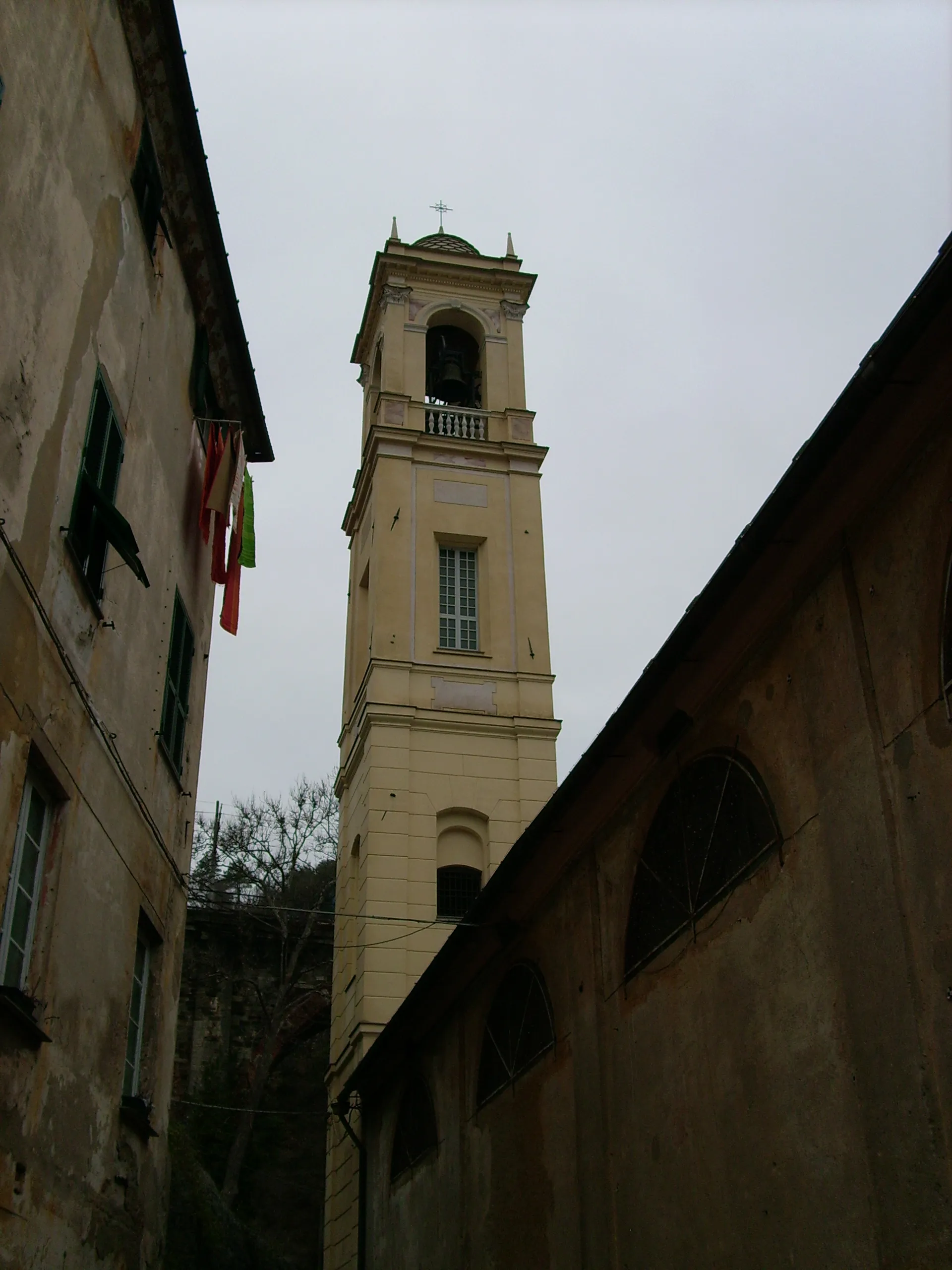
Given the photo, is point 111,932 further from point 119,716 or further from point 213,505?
point 213,505

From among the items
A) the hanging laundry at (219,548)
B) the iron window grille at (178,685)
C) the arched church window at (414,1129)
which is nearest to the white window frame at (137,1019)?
the iron window grille at (178,685)

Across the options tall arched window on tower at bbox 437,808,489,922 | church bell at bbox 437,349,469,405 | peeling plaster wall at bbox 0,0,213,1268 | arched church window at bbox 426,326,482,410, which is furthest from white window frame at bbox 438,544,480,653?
peeling plaster wall at bbox 0,0,213,1268

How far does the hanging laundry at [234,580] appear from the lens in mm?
13992

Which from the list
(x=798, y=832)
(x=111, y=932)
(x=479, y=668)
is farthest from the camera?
(x=479, y=668)

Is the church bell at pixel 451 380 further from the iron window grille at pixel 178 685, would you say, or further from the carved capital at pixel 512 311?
the iron window grille at pixel 178 685

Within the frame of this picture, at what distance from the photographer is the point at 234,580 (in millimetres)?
14273

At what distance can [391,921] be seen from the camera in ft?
67.0

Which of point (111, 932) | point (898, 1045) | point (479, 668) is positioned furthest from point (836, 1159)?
point (479, 668)

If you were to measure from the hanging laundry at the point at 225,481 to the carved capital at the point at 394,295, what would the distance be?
44.6 feet

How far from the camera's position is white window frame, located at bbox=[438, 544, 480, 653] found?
23.5 meters

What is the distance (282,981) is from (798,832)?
27162 mm

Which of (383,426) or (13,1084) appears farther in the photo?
(383,426)

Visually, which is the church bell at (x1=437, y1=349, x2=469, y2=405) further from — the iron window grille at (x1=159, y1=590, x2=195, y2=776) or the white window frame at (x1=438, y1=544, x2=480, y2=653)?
the iron window grille at (x1=159, y1=590, x2=195, y2=776)

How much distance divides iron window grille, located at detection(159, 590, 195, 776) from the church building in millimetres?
3425
